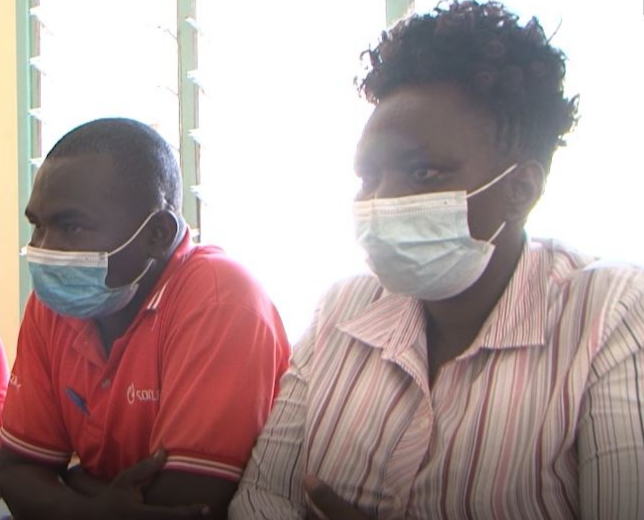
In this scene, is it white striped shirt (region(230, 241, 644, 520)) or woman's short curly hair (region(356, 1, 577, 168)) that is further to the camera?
woman's short curly hair (region(356, 1, 577, 168))

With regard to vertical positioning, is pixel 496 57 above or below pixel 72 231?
above

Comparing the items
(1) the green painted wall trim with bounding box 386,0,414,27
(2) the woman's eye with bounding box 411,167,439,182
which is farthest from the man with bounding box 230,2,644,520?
(1) the green painted wall trim with bounding box 386,0,414,27

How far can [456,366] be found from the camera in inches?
43.4

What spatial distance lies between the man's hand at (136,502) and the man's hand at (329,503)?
20cm

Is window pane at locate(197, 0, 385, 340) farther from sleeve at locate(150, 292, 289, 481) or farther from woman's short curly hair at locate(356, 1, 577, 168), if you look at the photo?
woman's short curly hair at locate(356, 1, 577, 168)

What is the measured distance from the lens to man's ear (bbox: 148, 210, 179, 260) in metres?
1.46

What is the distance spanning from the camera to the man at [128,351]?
1.22 metres

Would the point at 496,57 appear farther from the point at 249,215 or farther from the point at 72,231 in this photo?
the point at 249,215

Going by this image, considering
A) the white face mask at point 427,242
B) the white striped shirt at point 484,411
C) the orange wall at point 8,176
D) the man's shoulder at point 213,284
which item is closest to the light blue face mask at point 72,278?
the man's shoulder at point 213,284

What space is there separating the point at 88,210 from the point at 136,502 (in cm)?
56

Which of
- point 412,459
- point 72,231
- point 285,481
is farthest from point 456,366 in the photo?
point 72,231

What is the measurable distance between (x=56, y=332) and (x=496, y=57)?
3.41 feet

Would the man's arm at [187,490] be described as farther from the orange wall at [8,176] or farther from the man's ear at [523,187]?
the orange wall at [8,176]

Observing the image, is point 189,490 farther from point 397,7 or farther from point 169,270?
point 397,7
